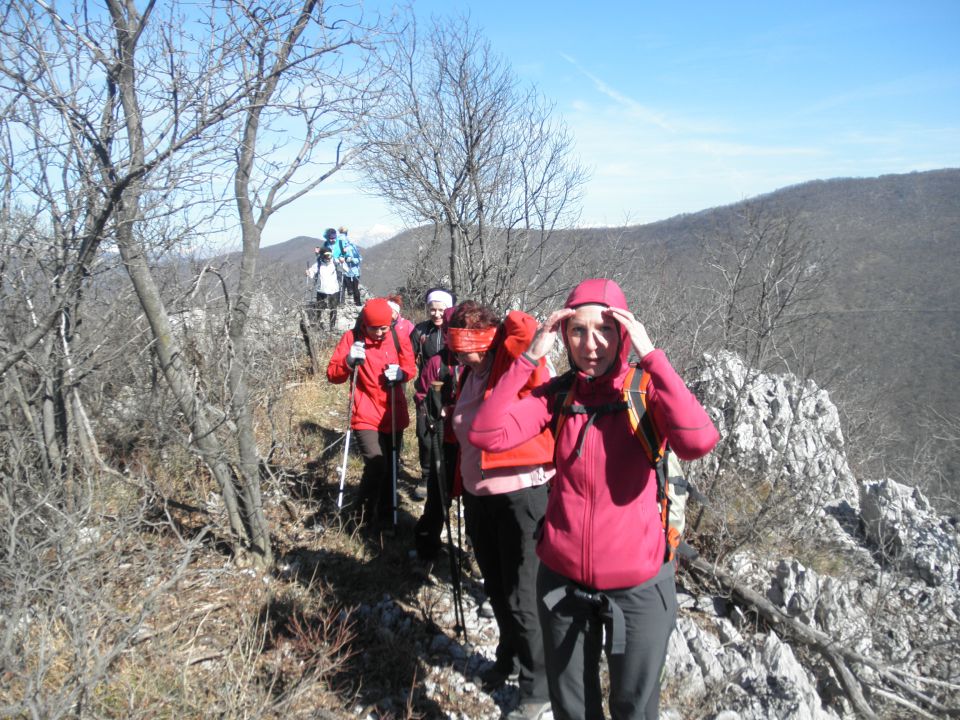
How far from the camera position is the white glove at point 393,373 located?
15.7 ft

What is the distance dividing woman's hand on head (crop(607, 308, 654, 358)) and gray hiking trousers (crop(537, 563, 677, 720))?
A: 32.3 inches

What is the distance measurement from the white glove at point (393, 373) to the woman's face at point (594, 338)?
2.76m

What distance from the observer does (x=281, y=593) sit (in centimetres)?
406

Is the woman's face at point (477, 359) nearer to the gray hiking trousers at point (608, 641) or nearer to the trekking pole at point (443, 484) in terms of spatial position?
the trekking pole at point (443, 484)

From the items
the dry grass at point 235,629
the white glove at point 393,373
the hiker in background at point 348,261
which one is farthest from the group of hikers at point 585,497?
the hiker in background at point 348,261

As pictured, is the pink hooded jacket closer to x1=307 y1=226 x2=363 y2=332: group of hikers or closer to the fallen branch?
the fallen branch

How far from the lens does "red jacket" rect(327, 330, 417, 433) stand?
479 cm

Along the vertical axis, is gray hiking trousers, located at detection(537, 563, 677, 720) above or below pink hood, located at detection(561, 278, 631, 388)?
below

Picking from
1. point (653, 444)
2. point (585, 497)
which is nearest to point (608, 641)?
point (585, 497)

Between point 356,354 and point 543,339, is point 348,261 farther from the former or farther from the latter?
point 543,339

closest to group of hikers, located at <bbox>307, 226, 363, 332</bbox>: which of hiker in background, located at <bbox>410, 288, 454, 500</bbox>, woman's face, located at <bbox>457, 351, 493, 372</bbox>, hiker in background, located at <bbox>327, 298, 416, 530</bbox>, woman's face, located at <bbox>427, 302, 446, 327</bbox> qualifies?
hiker in background, located at <bbox>410, 288, 454, 500</bbox>

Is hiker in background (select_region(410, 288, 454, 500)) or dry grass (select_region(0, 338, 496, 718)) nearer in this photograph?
dry grass (select_region(0, 338, 496, 718))

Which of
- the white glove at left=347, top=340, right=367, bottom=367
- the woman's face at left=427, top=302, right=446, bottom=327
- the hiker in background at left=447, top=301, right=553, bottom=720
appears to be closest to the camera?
the hiker in background at left=447, top=301, right=553, bottom=720

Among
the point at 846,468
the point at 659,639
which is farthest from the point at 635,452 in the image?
the point at 846,468
